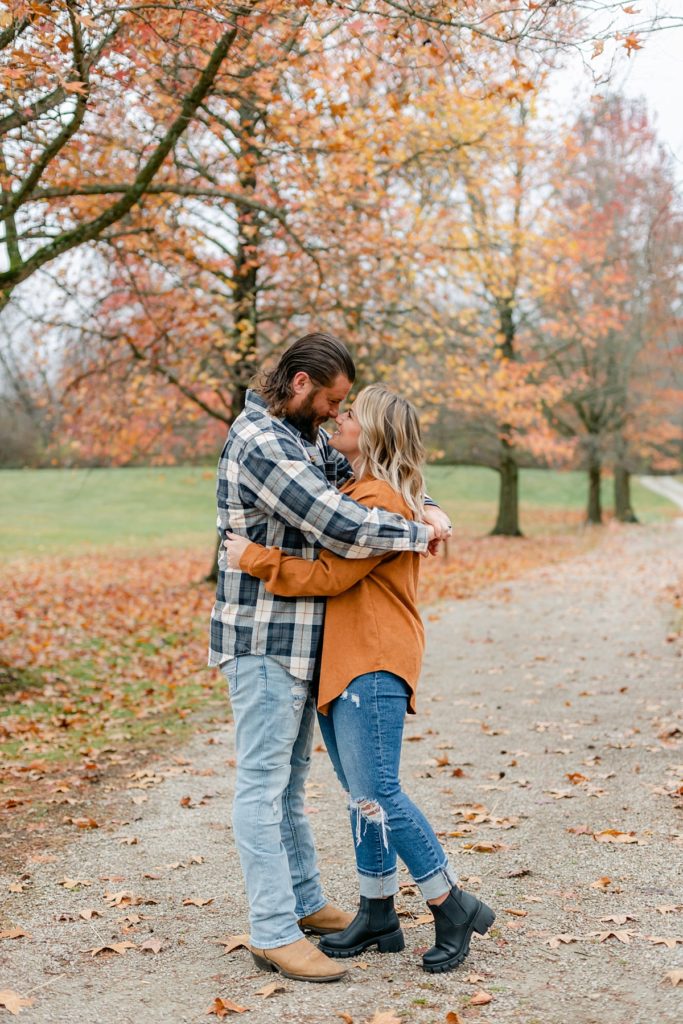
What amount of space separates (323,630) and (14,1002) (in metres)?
1.64

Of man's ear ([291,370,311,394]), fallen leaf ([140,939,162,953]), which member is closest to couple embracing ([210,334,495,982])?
man's ear ([291,370,311,394])

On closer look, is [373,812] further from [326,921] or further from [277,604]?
[277,604]

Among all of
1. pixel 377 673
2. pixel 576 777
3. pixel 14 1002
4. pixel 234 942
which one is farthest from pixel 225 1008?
pixel 576 777

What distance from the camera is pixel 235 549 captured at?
3604 millimetres

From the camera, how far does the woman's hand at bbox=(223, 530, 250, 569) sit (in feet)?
11.8

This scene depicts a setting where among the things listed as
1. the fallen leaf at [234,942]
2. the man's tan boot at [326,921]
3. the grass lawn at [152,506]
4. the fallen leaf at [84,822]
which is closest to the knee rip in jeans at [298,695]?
the man's tan boot at [326,921]

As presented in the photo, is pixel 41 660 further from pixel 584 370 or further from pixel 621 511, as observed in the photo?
pixel 621 511

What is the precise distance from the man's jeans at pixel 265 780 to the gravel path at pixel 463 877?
0.73 ft

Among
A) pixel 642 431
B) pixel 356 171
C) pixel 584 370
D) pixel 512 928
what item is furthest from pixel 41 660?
pixel 642 431

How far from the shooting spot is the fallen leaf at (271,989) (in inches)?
136

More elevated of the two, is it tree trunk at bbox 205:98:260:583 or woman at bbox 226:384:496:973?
tree trunk at bbox 205:98:260:583

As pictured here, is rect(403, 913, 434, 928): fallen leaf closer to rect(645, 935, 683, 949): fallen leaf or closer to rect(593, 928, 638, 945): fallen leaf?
rect(593, 928, 638, 945): fallen leaf

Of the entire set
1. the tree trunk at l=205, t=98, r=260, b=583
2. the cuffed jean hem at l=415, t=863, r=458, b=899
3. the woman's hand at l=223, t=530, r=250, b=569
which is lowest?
the cuffed jean hem at l=415, t=863, r=458, b=899

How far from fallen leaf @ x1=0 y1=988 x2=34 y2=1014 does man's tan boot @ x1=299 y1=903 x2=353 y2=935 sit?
1066 millimetres
